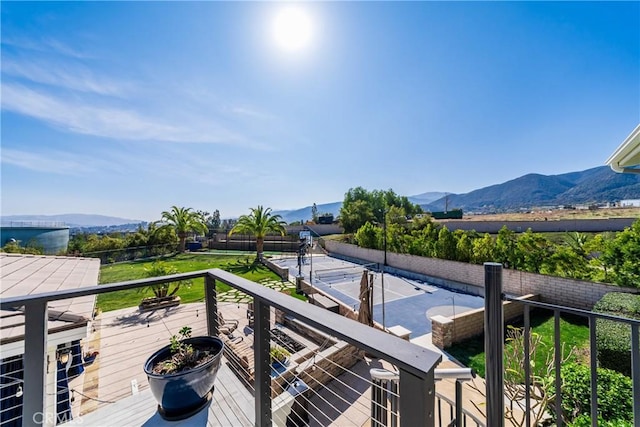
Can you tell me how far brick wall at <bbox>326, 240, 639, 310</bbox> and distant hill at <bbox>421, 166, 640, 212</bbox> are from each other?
58698 mm

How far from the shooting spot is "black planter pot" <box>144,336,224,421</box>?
1.55 m

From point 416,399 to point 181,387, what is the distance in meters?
1.57

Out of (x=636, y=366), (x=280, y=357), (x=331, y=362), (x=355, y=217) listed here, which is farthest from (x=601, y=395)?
(x=355, y=217)

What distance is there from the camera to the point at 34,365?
151 cm

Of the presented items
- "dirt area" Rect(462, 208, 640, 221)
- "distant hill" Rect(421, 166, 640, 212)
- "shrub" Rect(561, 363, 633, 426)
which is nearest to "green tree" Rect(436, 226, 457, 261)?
"shrub" Rect(561, 363, 633, 426)

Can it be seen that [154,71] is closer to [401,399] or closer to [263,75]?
[263,75]

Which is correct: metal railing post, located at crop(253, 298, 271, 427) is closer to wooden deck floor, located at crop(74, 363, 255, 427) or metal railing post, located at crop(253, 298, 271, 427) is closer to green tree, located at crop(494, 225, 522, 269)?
wooden deck floor, located at crop(74, 363, 255, 427)

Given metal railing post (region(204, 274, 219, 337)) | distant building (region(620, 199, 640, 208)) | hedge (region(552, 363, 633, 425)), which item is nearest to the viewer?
metal railing post (region(204, 274, 219, 337))

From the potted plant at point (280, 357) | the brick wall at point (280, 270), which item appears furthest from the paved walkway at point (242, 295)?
the potted plant at point (280, 357)

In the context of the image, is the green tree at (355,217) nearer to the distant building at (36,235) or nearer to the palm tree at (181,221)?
the palm tree at (181,221)

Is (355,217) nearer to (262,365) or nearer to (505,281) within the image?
(505,281)

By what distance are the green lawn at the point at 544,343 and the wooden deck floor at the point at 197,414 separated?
5338mm

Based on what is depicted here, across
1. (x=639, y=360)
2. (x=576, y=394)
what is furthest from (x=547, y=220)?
(x=639, y=360)

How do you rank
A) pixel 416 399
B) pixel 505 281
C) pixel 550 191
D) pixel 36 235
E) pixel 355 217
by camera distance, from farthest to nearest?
pixel 550 191 → pixel 355 217 → pixel 36 235 → pixel 505 281 → pixel 416 399
